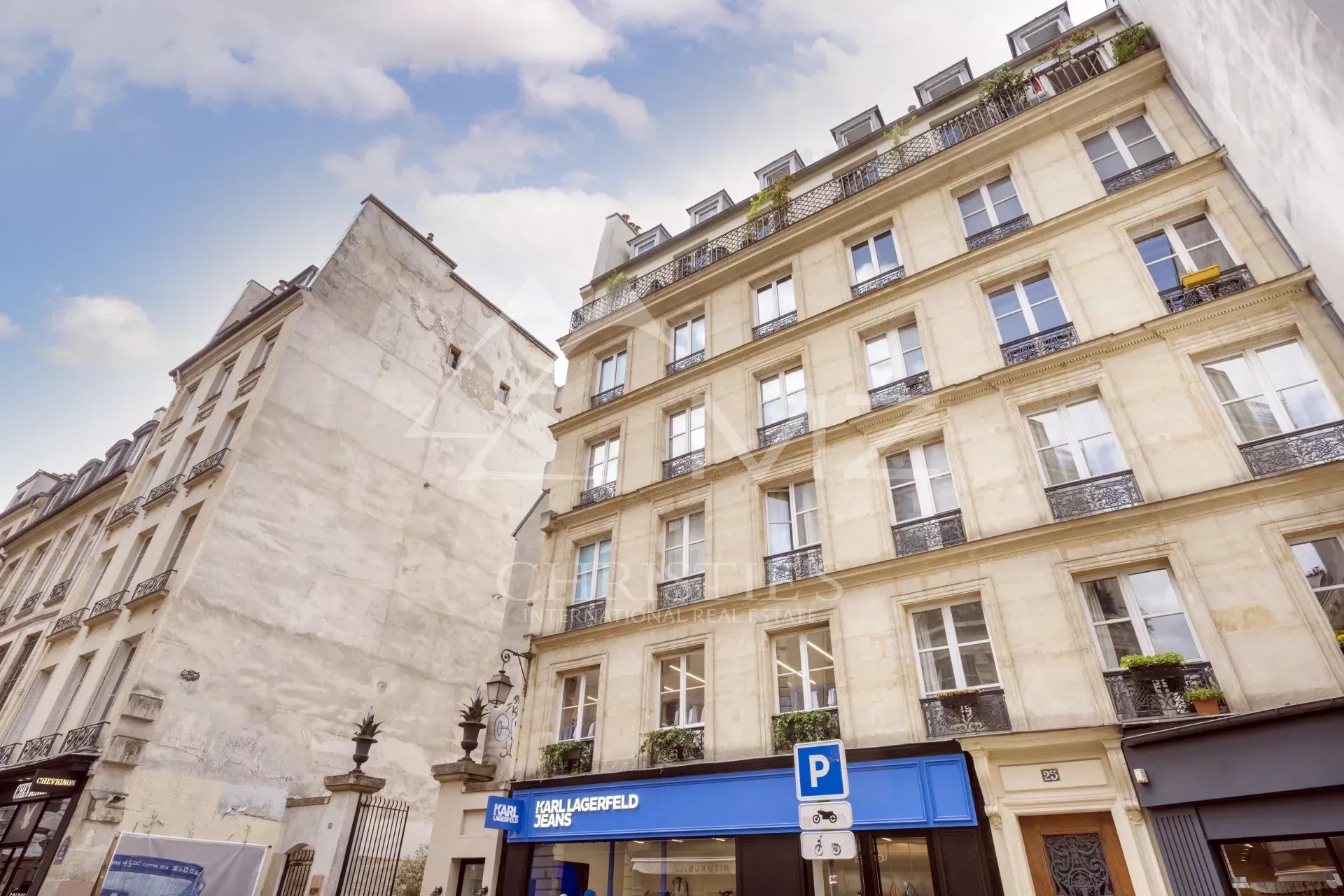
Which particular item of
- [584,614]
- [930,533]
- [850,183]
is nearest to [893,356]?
[930,533]

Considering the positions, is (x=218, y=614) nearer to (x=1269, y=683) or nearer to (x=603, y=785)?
(x=603, y=785)

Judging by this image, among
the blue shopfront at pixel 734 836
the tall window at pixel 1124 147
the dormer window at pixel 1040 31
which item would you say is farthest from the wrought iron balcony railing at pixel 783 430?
the dormer window at pixel 1040 31

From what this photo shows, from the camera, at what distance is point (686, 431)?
15016 millimetres

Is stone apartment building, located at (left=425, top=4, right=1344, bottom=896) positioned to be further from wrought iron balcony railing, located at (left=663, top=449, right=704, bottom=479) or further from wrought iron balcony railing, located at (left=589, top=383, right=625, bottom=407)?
wrought iron balcony railing, located at (left=589, top=383, right=625, bottom=407)

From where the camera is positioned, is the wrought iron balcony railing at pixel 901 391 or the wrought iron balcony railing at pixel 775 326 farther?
the wrought iron balcony railing at pixel 775 326

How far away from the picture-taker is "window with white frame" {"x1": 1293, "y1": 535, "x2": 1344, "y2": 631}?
7.70m

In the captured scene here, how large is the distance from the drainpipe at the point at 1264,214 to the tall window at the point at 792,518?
723 cm

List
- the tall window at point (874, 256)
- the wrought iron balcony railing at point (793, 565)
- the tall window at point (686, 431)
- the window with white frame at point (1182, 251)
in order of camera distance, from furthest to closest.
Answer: the tall window at point (686, 431) → the tall window at point (874, 256) → the wrought iron balcony railing at point (793, 565) → the window with white frame at point (1182, 251)

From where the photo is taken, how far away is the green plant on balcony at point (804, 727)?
10.2 metres

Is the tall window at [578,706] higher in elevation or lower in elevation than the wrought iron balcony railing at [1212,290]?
lower

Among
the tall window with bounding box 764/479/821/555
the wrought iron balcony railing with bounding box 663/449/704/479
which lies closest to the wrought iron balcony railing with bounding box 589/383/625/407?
the wrought iron balcony railing with bounding box 663/449/704/479

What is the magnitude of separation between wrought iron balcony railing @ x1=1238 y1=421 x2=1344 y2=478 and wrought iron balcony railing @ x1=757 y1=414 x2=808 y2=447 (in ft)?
21.2

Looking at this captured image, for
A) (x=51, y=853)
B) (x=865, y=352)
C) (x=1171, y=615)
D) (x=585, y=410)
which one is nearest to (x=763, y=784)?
(x=1171, y=615)

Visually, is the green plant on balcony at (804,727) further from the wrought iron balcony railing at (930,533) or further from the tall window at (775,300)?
the tall window at (775,300)
